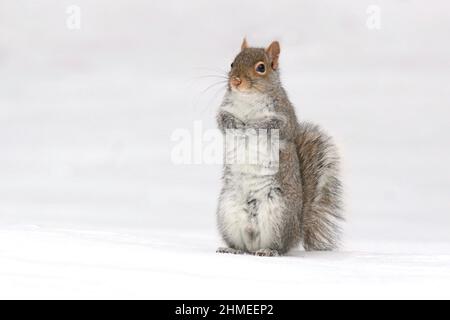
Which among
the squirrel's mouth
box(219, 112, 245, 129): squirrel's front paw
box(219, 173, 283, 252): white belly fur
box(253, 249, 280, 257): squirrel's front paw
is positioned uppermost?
the squirrel's mouth

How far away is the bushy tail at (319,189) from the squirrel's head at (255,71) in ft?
2.08

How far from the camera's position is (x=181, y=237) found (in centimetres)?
644

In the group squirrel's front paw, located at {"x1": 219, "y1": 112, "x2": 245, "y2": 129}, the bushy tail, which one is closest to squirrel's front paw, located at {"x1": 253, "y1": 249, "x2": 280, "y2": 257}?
the bushy tail

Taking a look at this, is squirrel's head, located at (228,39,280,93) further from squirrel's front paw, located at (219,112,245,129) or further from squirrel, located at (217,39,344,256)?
squirrel's front paw, located at (219,112,245,129)

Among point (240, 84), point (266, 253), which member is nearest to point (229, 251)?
point (266, 253)

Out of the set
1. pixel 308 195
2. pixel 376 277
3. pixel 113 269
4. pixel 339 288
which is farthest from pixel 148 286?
pixel 308 195

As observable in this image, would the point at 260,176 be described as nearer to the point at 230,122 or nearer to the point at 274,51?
the point at 230,122

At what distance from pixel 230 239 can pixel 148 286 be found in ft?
5.11

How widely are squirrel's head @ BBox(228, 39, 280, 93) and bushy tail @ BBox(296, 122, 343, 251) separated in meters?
0.63

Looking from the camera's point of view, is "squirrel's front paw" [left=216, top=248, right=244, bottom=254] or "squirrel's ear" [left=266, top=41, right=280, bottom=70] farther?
"squirrel's ear" [left=266, top=41, right=280, bottom=70]

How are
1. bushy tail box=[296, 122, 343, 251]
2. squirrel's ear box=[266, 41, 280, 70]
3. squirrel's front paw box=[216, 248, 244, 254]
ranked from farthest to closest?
bushy tail box=[296, 122, 343, 251]
squirrel's ear box=[266, 41, 280, 70]
squirrel's front paw box=[216, 248, 244, 254]

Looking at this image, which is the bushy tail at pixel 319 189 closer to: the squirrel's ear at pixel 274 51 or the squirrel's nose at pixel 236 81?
the squirrel's ear at pixel 274 51

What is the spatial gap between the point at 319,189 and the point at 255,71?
1114 mm

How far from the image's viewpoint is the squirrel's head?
521 cm
